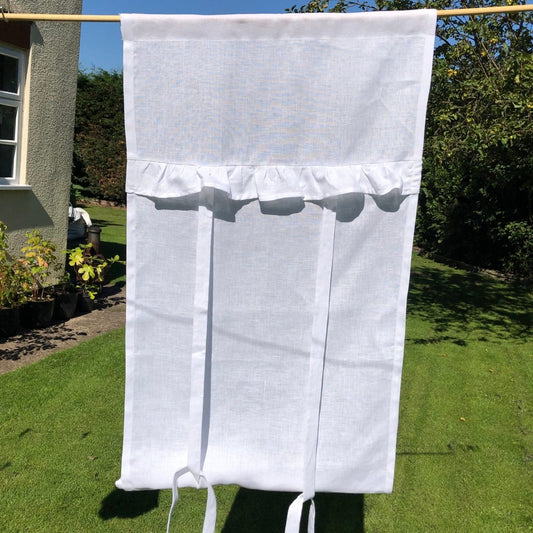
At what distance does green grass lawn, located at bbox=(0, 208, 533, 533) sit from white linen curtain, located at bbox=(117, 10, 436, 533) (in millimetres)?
1288

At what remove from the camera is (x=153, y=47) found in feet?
4.88

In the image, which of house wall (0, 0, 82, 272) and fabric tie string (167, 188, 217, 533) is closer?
fabric tie string (167, 188, 217, 533)

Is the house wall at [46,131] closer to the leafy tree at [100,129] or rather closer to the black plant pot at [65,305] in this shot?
the black plant pot at [65,305]

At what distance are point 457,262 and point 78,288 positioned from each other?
8.94m

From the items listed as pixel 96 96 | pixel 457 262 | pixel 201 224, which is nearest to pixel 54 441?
pixel 201 224

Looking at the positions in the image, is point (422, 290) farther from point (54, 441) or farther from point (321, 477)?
point (321, 477)

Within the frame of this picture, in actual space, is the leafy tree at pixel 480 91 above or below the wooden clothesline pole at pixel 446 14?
above

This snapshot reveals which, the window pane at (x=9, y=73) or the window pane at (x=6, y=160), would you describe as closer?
the window pane at (x=9, y=73)

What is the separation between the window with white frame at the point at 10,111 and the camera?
219 inches

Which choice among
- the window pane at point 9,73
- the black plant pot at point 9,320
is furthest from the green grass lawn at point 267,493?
the window pane at point 9,73

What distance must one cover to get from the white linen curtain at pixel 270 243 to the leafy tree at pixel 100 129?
1609cm

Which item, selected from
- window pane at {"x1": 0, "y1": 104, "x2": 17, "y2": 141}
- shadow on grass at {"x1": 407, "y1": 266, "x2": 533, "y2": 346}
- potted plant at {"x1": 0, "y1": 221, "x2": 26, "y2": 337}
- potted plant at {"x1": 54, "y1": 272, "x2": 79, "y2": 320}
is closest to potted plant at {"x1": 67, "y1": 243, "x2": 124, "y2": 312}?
potted plant at {"x1": 54, "y1": 272, "x2": 79, "y2": 320}

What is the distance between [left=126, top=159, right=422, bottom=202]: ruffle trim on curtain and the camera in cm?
148

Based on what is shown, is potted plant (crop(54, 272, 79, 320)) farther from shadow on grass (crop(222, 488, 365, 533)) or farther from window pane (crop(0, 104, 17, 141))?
shadow on grass (crop(222, 488, 365, 533))
